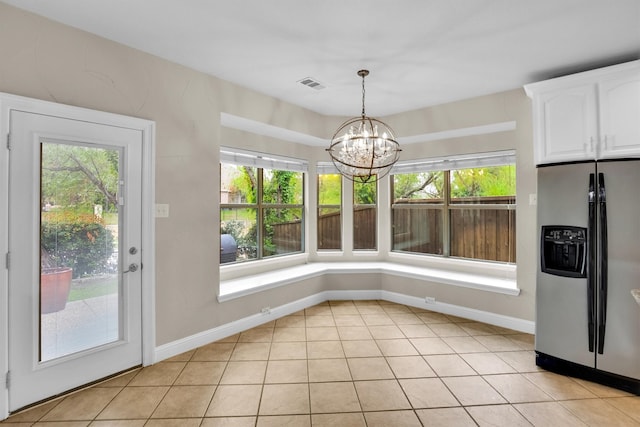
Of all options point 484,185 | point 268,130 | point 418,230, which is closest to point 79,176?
point 268,130

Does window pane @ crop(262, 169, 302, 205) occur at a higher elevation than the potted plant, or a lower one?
higher

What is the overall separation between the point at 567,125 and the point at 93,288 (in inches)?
159

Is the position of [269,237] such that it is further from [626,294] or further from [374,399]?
[626,294]

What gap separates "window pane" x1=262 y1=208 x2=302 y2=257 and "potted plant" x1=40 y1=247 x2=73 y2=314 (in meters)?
2.30

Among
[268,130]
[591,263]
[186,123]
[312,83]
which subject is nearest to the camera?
[591,263]

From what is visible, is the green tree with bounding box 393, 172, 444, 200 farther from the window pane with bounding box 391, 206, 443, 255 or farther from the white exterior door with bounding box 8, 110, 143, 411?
the white exterior door with bounding box 8, 110, 143, 411

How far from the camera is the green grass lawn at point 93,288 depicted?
2.30 metres

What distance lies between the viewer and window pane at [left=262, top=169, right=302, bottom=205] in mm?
4340

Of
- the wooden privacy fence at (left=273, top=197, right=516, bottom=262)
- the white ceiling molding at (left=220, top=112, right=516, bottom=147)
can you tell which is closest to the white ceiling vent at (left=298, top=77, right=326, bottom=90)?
the white ceiling molding at (left=220, top=112, right=516, bottom=147)

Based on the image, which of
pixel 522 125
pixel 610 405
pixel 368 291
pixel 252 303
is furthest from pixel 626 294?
pixel 252 303

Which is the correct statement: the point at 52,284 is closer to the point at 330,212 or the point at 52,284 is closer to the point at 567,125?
the point at 330,212

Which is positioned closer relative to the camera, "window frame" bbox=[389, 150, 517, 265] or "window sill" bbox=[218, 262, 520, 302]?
"window sill" bbox=[218, 262, 520, 302]

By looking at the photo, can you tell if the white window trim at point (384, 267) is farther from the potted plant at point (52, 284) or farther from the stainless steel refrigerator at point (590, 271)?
the potted plant at point (52, 284)

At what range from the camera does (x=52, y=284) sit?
219 cm
